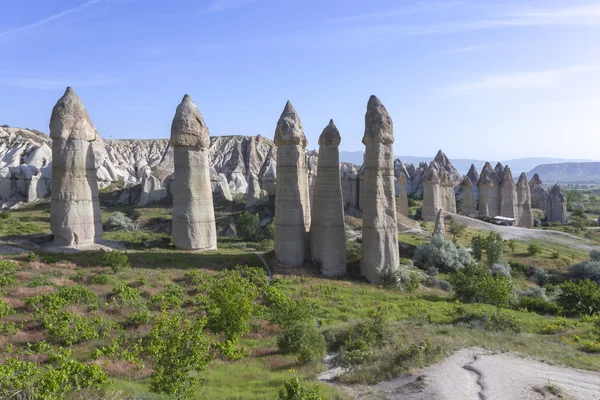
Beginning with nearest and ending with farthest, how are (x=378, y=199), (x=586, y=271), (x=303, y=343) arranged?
(x=303, y=343) → (x=378, y=199) → (x=586, y=271)

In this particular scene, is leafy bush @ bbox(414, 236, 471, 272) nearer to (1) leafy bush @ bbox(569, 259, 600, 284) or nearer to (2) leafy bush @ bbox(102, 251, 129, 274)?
(1) leafy bush @ bbox(569, 259, 600, 284)

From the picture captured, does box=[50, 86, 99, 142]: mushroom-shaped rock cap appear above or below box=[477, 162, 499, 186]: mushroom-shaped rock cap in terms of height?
above

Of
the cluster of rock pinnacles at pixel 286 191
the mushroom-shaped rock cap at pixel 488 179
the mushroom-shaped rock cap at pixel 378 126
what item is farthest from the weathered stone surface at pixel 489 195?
the mushroom-shaped rock cap at pixel 378 126

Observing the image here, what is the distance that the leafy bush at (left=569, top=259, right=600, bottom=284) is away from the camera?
33500 mm

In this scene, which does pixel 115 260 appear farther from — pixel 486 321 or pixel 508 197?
pixel 508 197

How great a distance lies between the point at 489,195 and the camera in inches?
2576

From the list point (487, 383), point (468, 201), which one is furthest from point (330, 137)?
point (468, 201)

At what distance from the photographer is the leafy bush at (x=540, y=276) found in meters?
34.4

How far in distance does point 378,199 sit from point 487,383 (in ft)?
50.7

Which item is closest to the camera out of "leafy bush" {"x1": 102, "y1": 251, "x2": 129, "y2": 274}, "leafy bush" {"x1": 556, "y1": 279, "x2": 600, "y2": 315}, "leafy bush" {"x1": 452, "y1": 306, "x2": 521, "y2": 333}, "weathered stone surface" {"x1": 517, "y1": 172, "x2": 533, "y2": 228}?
"leafy bush" {"x1": 452, "y1": 306, "x2": 521, "y2": 333}

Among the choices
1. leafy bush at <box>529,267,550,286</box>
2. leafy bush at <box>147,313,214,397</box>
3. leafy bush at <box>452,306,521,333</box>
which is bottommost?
leafy bush at <box>529,267,550,286</box>

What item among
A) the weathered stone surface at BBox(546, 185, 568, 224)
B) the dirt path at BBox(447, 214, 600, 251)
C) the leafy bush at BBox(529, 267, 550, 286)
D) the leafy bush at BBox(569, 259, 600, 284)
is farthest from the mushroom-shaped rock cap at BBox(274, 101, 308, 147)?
the weathered stone surface at BBox(546, 185, 568, 224)

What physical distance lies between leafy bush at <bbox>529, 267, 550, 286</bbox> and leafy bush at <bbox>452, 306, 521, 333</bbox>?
17.9 metres

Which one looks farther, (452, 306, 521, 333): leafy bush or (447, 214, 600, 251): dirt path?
(447, 214, 600, 251): dirt path
